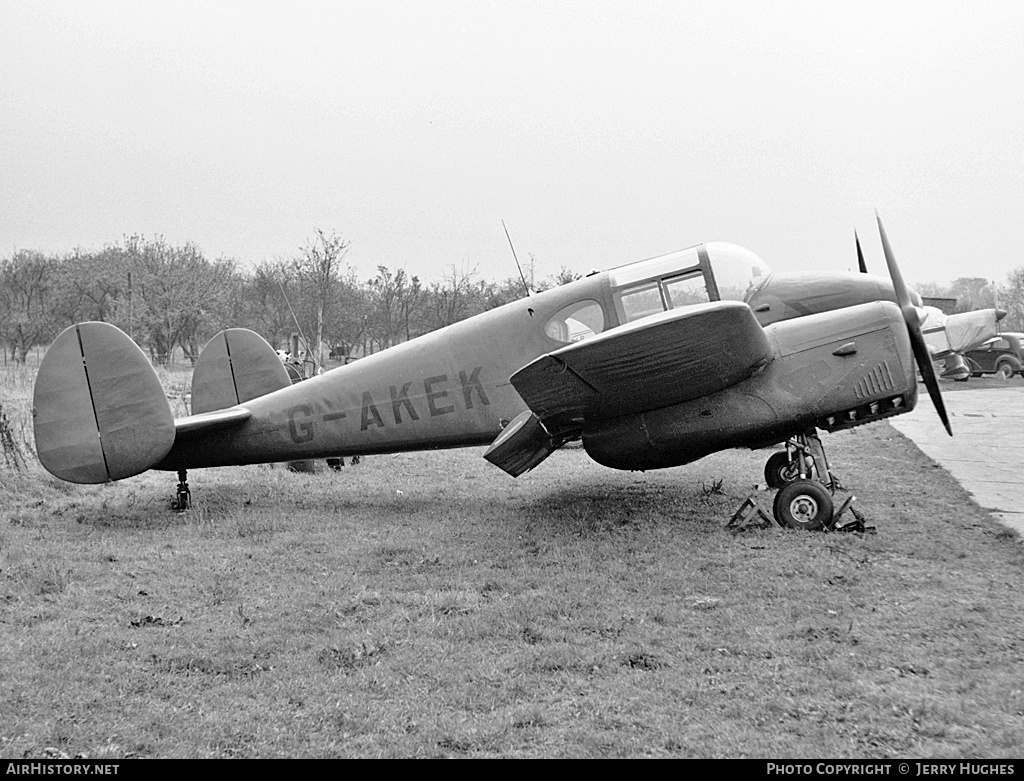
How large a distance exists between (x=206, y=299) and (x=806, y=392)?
26118 millimetres

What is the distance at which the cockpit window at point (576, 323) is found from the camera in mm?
8008

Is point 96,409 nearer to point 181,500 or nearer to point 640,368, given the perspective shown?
point 181,500

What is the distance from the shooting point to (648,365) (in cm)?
654

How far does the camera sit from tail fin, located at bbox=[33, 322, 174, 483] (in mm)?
7422

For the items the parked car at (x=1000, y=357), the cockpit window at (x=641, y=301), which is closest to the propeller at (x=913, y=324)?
the cockpit window at (x=641, y=301)

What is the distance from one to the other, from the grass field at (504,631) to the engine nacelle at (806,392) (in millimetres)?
868

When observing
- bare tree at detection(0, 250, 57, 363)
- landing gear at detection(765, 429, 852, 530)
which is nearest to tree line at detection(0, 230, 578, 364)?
bare tree at detection(0, 250, 57, 363)

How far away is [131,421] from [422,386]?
2741mm

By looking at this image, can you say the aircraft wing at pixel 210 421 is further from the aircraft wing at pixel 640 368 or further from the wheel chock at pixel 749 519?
the wheel chock at pixel 749 519

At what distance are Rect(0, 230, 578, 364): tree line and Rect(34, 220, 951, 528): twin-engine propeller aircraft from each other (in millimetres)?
15401

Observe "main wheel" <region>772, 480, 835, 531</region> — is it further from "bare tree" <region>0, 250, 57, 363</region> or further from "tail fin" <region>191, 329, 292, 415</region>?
"bare tree" <region>0, 250, 57, 363</region>

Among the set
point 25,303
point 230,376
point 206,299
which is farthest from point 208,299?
→ point 230,376

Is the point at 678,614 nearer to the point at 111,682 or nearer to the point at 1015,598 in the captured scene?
the point at 1015,598
